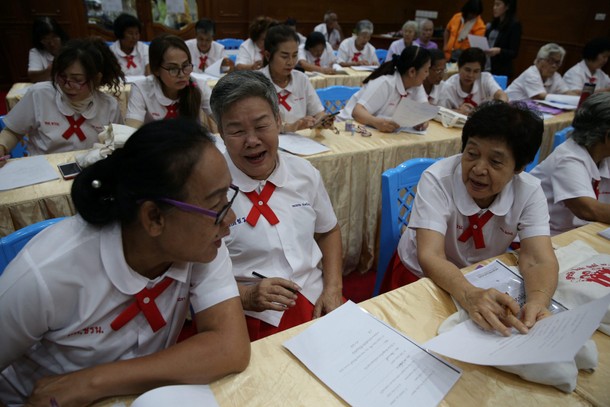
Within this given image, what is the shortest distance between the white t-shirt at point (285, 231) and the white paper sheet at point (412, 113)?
4.82ft

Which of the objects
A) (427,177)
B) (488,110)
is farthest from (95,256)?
(488,110)

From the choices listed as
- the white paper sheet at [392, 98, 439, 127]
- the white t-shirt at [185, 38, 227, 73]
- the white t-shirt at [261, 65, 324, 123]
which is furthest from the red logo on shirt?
the white t-shirt at [185, 38, 227, 73]

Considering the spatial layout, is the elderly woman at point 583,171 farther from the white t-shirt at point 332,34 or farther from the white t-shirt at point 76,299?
the white t-shirt at point 332,34

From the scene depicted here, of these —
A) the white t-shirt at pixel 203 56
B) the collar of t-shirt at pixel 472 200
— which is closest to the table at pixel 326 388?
the collar of t-shirt at pixel 472 200

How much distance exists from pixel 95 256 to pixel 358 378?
2.15ft

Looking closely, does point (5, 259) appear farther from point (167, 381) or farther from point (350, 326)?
point (350, 326)

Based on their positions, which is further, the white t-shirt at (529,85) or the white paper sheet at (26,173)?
the white t-shirt at (529,85)

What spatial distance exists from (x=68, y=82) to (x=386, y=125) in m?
2.05

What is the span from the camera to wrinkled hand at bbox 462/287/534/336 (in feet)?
3.13

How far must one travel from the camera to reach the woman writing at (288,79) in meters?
2.88

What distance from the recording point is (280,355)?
0.92m

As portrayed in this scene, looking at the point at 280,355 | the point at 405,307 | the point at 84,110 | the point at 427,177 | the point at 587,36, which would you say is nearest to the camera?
the point at 280,355

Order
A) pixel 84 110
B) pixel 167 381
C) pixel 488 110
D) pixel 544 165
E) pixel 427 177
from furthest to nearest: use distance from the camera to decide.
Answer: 1. pixel 84 110
2. pixel 544 165
3. pixel 427 177
4. pixel 488 110
5. pixel 167 381

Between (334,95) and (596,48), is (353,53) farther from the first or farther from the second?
(596,48)
